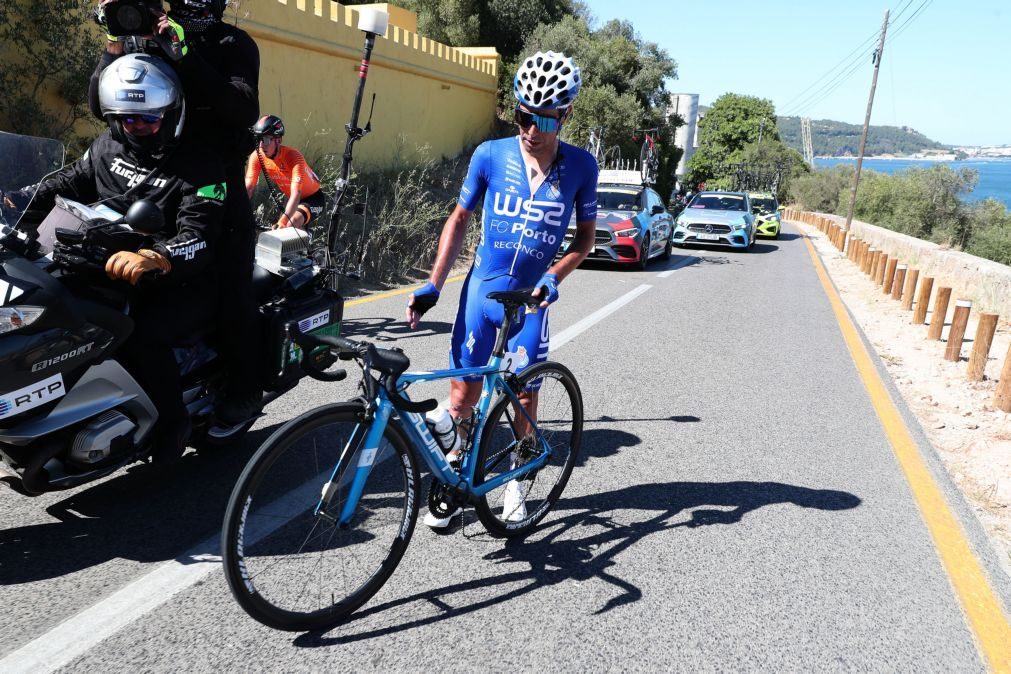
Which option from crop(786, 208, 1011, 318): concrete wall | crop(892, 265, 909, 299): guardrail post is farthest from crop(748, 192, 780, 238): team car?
crop(892, 265, 909, 299): guardrail post

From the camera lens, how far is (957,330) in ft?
28.0

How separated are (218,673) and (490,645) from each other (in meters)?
0.92

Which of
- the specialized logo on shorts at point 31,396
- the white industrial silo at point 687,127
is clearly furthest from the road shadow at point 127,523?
the white industrial silo at point 687,127

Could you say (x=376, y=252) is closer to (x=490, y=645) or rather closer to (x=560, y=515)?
(x=560, y=515)

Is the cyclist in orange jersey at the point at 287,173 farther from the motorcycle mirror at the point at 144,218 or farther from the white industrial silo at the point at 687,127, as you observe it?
the white industrial silo at the point at 687,127

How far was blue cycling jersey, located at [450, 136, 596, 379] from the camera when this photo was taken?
145 inches

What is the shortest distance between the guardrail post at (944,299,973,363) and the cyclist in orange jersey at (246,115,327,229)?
22.0 ft

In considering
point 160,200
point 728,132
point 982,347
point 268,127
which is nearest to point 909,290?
point 982,347

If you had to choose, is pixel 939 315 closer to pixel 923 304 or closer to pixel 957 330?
pixel 923 304

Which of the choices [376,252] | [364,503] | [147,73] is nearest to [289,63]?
[376,252]

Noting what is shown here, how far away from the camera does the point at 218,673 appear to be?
2572 millimetres

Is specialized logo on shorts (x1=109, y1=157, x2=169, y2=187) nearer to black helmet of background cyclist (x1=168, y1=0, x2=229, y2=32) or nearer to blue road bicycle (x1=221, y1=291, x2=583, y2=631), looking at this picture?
black helmet of background cyclist (x1=168, y1=0, x2=229, y2=32)

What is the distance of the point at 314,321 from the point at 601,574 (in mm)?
2063

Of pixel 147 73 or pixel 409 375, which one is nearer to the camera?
pixel 409 375
